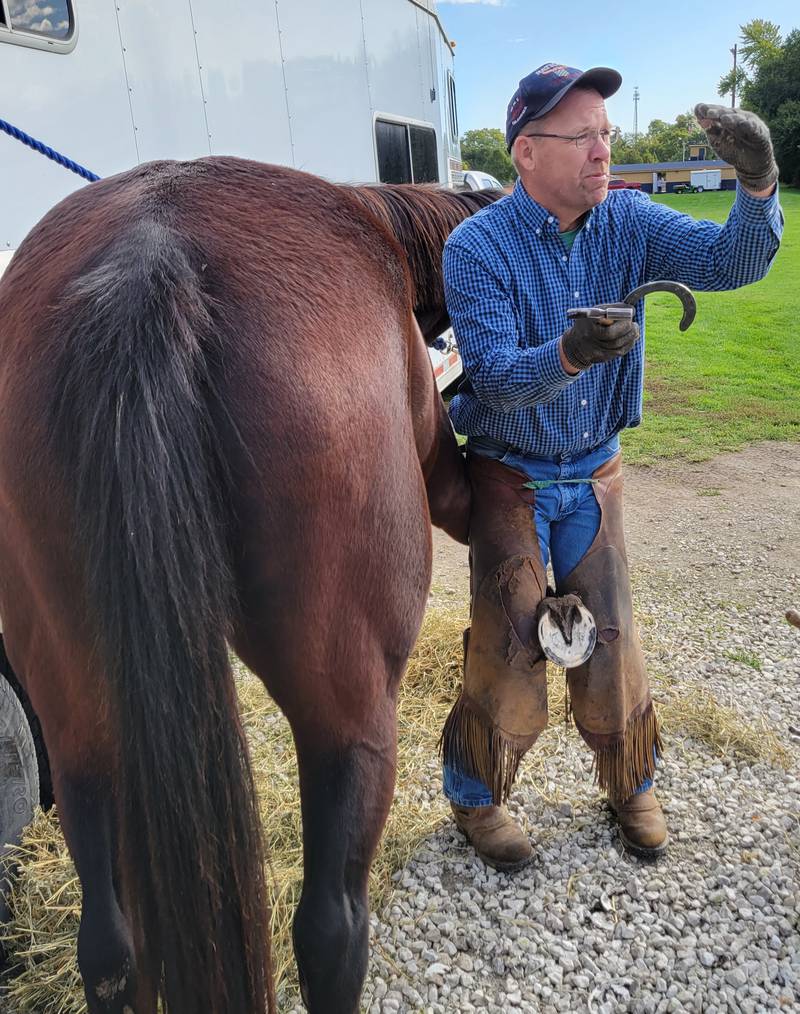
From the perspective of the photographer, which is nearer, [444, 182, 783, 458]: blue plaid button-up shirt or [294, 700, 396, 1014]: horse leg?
[294, 700, 396, 1014]: horse leg

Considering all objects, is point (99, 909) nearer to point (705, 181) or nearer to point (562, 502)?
point (562, 502)

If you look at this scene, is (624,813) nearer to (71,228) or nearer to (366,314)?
(366,314)

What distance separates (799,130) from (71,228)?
43.5 meters

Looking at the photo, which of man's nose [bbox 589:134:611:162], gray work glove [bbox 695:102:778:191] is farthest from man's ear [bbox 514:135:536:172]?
gray work glove [bbox 695:102:778:191]

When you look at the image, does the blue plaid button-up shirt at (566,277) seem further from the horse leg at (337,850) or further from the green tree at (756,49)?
the green tree at (756,49)

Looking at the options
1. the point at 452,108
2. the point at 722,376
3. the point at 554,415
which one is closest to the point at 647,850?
the point at 554,415

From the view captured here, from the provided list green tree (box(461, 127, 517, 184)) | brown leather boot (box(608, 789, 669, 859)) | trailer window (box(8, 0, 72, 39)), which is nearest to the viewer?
brown leather boot (box(608, 789, 669, 859))

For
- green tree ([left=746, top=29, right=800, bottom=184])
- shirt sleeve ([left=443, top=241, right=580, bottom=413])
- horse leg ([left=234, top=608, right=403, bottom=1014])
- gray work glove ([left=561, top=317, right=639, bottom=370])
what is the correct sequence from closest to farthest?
horse leg ([left=234, top=608, right=403, bottom=1014]), gray work glove ([left=561, top=317, right=639, bottom=370]), shirt sleeve ([left=443, top=241, right=580, bottom=413]), green tree ([left=746, top=29, right=800, bottom=184])

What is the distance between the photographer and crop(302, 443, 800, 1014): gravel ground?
192cm

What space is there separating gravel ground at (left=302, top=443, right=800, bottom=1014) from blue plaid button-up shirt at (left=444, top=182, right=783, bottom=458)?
4.17ft

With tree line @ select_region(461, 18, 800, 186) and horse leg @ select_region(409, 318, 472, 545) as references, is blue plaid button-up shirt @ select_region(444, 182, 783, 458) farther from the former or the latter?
tree line @ select_region(461, 18, 800, 186)

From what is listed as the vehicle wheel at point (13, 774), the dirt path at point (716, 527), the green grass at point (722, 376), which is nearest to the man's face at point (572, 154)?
the vehicle wheel at point (13, 774)

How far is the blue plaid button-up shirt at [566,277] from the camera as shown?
6.28 feet

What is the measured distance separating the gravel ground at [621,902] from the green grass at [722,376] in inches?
150
